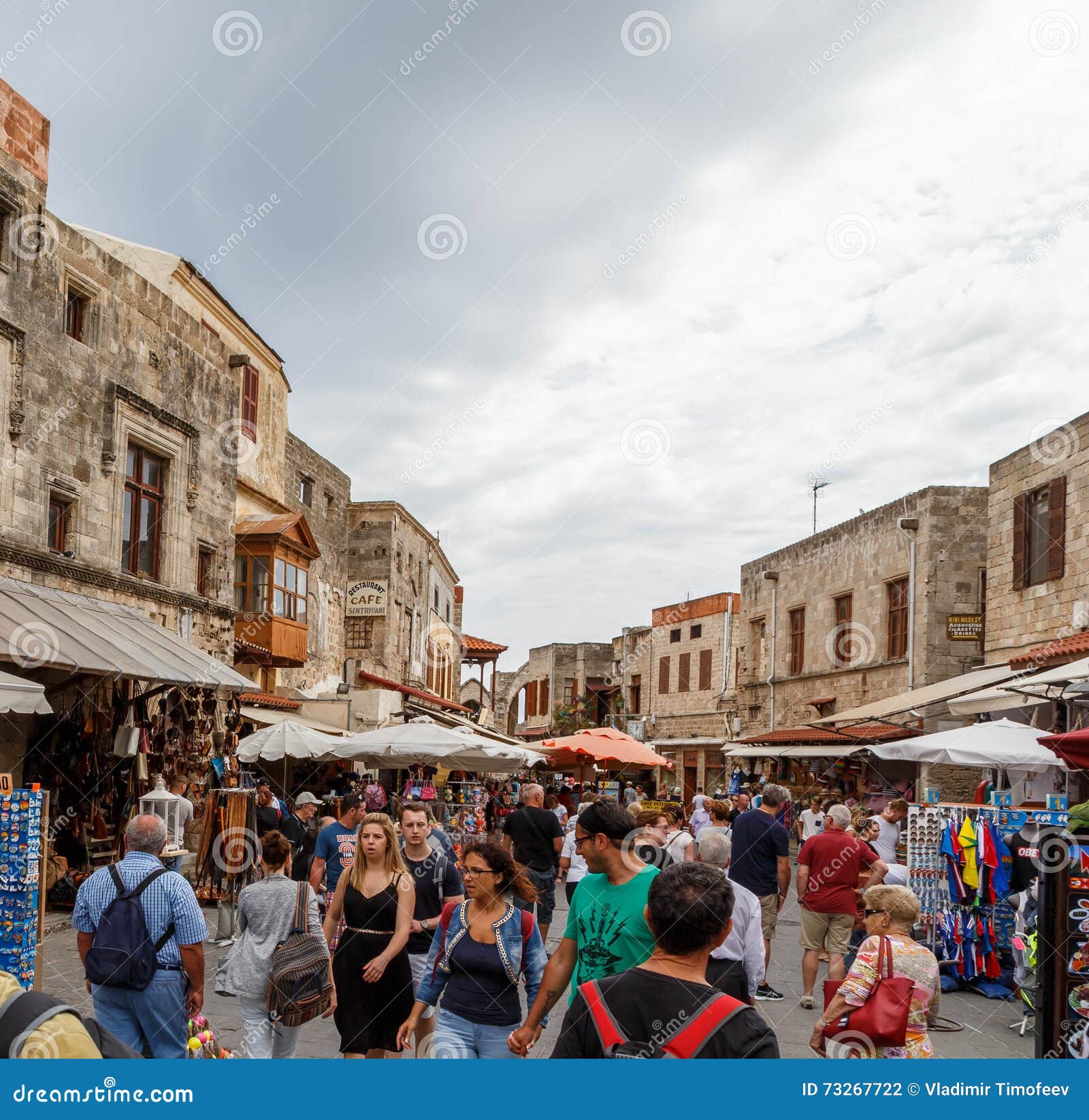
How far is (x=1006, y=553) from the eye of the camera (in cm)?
1927

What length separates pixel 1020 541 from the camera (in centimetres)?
1881

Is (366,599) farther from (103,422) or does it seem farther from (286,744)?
(103,422)

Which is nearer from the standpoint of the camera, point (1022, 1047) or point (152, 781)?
point (1022, 1047)

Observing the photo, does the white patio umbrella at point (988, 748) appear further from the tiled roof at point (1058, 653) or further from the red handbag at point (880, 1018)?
the red handbag at point (880, 1018)

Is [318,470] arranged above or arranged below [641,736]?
above

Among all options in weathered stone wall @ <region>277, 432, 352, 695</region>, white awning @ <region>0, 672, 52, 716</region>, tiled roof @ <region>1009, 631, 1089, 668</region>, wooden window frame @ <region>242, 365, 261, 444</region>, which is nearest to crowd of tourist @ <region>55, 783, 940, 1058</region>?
white awning @ <region>0, 672, 52, 716</region>

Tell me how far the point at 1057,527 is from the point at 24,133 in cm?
1598

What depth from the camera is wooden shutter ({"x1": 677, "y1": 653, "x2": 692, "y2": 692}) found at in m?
42.2

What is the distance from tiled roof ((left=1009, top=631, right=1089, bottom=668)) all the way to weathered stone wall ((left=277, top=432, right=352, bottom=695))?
17293 millimetres

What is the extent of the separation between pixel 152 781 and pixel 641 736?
31.6m

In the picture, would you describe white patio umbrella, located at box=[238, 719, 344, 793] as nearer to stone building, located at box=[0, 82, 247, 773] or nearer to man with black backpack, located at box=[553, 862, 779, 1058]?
stone building, located at box=[0, 82, 247, 773]

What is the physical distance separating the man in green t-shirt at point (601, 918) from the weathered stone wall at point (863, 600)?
21534 mm

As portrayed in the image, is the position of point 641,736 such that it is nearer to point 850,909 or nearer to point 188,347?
point 188,347
